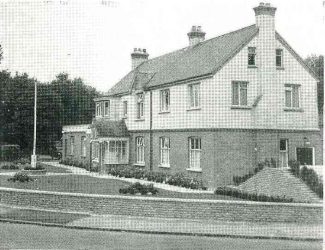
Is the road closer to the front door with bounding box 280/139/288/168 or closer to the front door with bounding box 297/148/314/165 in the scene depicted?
the front door with bounding box 280/139/288/168

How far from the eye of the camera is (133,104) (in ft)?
109

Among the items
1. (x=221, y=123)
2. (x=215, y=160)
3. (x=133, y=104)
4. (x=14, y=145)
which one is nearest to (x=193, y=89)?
(x=221, y=123)

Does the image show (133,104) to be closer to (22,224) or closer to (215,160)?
(215,160)

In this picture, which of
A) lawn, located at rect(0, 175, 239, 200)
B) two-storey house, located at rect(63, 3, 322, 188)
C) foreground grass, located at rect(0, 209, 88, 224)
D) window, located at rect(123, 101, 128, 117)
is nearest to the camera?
foreground grass, located at rect(0, 209, 88, 224)

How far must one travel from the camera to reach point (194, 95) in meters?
25.7

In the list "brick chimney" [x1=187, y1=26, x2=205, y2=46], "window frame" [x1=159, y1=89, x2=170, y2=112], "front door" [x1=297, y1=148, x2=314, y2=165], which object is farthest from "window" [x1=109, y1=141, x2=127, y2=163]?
"front door" [x1=297, y1=148, x2=314, y2=165]

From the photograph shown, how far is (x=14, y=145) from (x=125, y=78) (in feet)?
69.9

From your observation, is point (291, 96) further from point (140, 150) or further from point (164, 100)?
point (140, 150)

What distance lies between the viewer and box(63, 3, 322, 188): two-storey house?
79.8ft

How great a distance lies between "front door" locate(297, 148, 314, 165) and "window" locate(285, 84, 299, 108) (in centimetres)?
258

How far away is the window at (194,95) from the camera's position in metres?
25.3

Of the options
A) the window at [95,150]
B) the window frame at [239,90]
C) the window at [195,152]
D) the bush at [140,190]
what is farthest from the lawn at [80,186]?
the window at [95,150]

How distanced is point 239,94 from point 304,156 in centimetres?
530

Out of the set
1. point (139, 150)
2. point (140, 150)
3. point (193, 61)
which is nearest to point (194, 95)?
point (193, 61)
